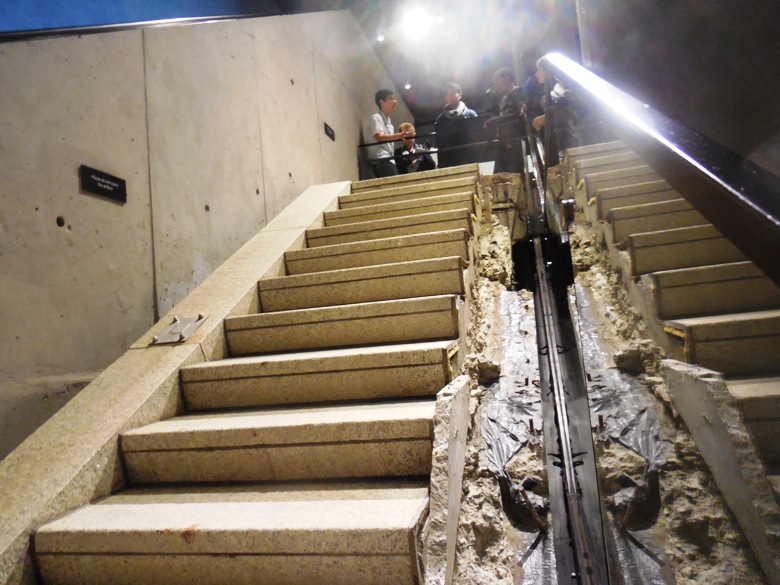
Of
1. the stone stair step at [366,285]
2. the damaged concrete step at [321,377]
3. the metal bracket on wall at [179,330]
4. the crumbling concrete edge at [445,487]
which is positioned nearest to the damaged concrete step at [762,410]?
the crumbling concrete edge at [445,487]

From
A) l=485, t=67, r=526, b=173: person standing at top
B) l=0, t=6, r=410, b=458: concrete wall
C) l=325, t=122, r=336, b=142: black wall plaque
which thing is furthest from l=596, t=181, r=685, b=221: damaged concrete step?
l=325, t=122, r=336, b=142: black wall plaque

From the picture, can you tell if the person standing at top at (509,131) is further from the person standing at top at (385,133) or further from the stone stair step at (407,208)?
Result: the stone stair step at (407,208)

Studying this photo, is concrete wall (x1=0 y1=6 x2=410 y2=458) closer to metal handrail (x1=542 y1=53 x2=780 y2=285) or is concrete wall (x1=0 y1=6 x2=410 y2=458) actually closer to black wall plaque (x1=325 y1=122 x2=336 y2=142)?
black wall plaque (x1=325 y1=122 x2=336 y2=142)

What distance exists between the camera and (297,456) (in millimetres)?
1545

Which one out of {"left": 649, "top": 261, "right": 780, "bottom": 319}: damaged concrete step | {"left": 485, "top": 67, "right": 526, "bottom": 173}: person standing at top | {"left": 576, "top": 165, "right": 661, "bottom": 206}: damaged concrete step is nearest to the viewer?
{"left": 649, "top": 261, "right": 780, "bottom": 319}: damaged concrete step

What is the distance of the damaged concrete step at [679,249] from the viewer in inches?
29.8

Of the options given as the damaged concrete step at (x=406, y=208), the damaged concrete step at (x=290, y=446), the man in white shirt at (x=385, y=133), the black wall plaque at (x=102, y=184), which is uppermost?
the man in white shirt at (x=385, y=133)

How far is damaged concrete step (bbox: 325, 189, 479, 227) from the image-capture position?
362cm

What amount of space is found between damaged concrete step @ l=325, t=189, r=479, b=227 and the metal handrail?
8.94 ft

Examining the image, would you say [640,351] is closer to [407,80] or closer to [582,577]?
[582,577]

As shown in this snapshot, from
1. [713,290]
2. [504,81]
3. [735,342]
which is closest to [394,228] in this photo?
[713,290]

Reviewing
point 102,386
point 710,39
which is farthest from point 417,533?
point 710,39

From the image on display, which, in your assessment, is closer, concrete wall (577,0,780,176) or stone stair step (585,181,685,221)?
stone stair step (585,181,685,221)

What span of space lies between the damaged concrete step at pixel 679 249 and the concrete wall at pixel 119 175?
246 cm
